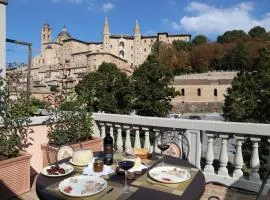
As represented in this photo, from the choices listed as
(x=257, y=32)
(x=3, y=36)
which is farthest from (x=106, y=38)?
(x=3, y=36)

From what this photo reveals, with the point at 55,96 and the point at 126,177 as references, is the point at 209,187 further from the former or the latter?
the point at 55,96

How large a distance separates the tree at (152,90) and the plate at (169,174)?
65.9 feet

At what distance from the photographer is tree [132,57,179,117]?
22672 millimetres

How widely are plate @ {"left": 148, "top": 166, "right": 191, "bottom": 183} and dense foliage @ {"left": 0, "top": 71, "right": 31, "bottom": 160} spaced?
220cm

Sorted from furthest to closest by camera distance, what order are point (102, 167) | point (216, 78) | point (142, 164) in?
point (216, 78) < point (142, 164) < point (102, 167)

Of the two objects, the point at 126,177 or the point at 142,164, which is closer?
the point at 126,177

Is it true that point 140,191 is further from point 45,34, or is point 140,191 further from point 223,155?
point 45,34

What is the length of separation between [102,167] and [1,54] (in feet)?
9.44

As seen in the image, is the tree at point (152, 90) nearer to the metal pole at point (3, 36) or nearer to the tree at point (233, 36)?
the metal pole at point (3, 36)

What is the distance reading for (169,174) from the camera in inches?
88.8

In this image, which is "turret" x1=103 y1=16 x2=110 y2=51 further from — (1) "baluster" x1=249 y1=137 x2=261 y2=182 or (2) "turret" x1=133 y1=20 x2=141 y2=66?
(1) "baluster" x1=249 y1=137 x2=261 y2=182

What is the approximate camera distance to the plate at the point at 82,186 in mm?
1888

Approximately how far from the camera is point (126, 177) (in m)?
2.18

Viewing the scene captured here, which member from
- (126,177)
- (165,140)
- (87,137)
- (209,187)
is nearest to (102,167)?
(126,177)
